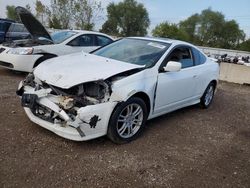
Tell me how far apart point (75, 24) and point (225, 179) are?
26.8 meters

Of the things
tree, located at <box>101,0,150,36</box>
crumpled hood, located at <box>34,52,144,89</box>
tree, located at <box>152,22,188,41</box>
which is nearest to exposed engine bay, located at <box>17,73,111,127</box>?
crumpled hood, located at <box>34,52,144,89</box>

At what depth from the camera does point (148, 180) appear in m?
3.52

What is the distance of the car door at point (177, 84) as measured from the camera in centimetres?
489

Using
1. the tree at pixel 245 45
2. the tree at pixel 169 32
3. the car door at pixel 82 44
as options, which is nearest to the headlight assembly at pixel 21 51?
the car door at pixel 82 44

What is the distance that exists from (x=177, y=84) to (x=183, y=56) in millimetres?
723

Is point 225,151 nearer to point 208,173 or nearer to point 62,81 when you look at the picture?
point 208,173

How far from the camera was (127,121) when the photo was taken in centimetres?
439

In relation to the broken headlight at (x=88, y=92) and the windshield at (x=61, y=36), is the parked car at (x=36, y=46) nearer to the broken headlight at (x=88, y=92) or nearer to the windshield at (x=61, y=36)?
the windshield at (x=61, y=36)

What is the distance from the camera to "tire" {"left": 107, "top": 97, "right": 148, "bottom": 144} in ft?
13.5

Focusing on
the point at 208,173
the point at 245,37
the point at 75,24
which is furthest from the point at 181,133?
the point at 245,37

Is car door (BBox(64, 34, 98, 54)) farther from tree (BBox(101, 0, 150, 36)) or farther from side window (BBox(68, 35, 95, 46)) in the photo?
tree (BBox(101, 0, 150, 36))

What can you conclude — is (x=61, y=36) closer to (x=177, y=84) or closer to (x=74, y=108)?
(x=177, y=84)

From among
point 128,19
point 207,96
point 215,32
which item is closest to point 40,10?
point 207,96

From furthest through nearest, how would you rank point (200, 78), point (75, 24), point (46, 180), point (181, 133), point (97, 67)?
point (75, 24), point (200, 78), point (181, 133), point (97, 67), point (46, 180)
